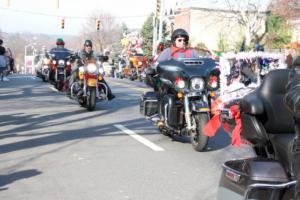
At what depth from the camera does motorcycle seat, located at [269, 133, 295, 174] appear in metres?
3.65

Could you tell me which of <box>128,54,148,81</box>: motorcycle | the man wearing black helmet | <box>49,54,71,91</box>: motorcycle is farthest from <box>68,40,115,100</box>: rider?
<box>128,54,148,81</box>: motorcycle

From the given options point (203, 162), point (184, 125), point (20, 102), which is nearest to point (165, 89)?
point (184, 125)

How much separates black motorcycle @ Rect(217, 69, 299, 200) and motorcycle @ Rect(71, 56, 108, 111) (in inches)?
349

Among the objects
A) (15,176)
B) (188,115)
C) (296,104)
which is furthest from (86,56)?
(296,104)

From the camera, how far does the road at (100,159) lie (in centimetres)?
582

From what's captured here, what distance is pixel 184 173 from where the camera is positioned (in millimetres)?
6723

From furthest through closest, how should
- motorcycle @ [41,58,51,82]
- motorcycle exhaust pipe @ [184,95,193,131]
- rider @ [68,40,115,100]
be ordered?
motorcycle @ [41,58,51,82] < rider @ [68,40,115,100] < motorcycle exhaust pipe @ [184,95,193,131]

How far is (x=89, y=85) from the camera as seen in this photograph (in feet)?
42.8

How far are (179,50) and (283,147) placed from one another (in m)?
5.67

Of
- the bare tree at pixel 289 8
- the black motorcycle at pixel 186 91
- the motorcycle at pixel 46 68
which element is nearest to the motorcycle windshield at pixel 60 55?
the motorcycle at pixel 46 68

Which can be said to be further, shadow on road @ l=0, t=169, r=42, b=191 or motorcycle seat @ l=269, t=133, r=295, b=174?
A: shadow on road @ l=0, t=169, r=42, b=191

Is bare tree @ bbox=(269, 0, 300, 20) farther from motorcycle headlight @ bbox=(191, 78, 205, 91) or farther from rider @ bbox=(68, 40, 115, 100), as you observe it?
motorcycle headlight @ bbox=(191, 78, 205, 91)

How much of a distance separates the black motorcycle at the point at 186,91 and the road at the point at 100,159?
1.11 feet

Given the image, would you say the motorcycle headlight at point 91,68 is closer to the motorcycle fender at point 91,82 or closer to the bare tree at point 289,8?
the motorcycle fender at point 91,82
